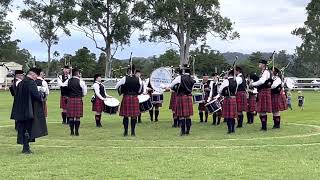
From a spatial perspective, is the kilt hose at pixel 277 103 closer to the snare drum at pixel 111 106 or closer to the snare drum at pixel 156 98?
the snare drum at pixel 156 98

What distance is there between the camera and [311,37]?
61.3 metres

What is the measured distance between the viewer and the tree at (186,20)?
159 feet

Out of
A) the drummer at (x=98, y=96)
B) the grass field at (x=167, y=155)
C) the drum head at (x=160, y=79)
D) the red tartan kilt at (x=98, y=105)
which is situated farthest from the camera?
the drum head at (x=160, y=79)

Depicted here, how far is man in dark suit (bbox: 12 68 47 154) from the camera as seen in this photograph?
11406 millimetres

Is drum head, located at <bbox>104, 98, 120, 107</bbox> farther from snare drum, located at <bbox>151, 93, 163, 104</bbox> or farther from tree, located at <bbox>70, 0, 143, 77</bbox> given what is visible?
tree, located at <bbox>70, 0, 143, 77</bbox>

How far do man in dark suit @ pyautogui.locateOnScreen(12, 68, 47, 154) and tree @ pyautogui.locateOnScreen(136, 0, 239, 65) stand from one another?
36.2 m

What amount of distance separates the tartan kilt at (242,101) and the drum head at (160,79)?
82.1 inches

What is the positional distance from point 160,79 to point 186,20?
3187 centimetres

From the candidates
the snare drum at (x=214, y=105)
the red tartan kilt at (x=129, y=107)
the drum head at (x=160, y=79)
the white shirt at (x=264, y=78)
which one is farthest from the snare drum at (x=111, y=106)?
the white shirt at (x=264, y=78)

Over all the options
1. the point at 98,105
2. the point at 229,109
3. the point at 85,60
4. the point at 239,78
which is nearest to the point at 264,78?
the point at 239,78

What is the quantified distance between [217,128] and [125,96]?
3281 mm

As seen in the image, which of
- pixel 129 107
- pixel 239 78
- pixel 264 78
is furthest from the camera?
pixel 239 78

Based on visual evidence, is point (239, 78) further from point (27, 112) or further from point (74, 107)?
point (27, 112)

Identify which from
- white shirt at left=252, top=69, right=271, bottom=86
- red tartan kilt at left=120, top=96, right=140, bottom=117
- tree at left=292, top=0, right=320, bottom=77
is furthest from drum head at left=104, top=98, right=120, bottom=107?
tree at left=292, top=0, right=320, bottom=77
